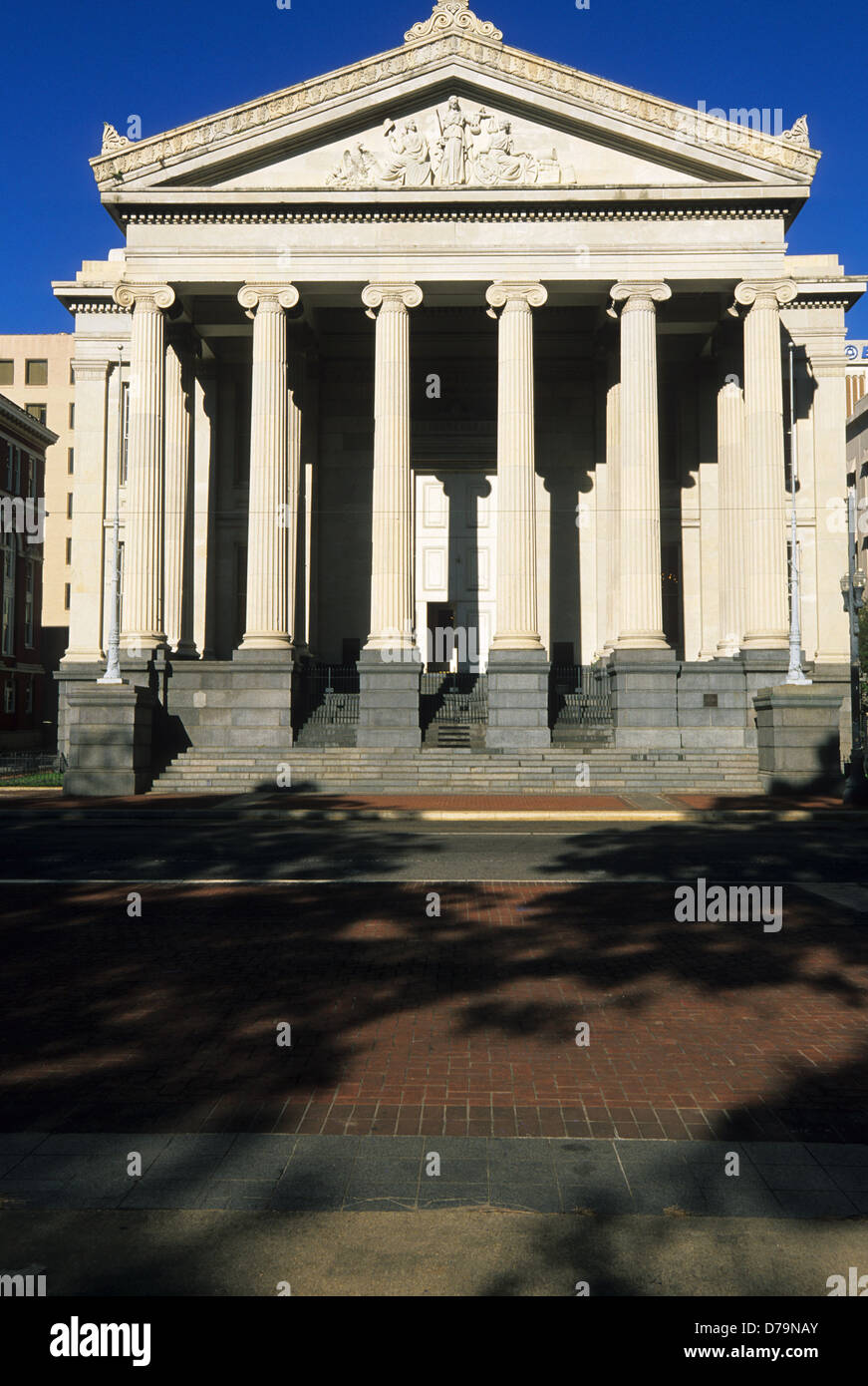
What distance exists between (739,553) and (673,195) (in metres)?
11.2

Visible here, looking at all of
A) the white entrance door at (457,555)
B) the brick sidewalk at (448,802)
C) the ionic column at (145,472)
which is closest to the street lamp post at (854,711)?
the brick sidewalk at (448,802)

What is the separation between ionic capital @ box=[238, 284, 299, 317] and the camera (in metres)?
32.6

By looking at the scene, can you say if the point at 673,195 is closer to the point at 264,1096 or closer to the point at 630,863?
the point at 630,863

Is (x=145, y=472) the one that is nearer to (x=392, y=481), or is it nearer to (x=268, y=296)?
(x=268, y=296)

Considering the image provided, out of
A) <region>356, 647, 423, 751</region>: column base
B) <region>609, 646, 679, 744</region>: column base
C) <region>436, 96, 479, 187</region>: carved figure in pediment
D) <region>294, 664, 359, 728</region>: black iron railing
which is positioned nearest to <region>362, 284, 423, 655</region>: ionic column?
<region>356, 647, 423, 751</region>: column base

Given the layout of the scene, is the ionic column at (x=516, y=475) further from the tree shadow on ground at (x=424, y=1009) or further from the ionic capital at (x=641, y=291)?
the tree shadow on ground at (x=424, y=1009)

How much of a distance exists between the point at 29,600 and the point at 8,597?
11.3 feet

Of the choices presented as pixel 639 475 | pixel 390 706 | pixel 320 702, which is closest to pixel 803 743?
pixel 639 475

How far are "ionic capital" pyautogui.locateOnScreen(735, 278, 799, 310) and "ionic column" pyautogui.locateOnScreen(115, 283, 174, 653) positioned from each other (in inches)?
707

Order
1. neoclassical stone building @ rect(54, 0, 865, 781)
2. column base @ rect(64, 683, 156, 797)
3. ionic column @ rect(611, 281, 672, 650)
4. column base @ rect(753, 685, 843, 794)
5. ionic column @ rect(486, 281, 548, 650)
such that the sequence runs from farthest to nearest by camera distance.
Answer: ionic column @ rect(611, 281, 672, 650) < ionic column @ rect(486, 281, 548, 650) < neoclassical stone building @ rect(54, 0, 865, 781) < column base @ rect(753, 685, 843, 794) < column base @ rect(64, 683, 156, 797)

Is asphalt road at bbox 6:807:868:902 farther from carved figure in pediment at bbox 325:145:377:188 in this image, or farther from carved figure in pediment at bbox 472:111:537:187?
carved figure in pediment at bbox 472:111:537:187
